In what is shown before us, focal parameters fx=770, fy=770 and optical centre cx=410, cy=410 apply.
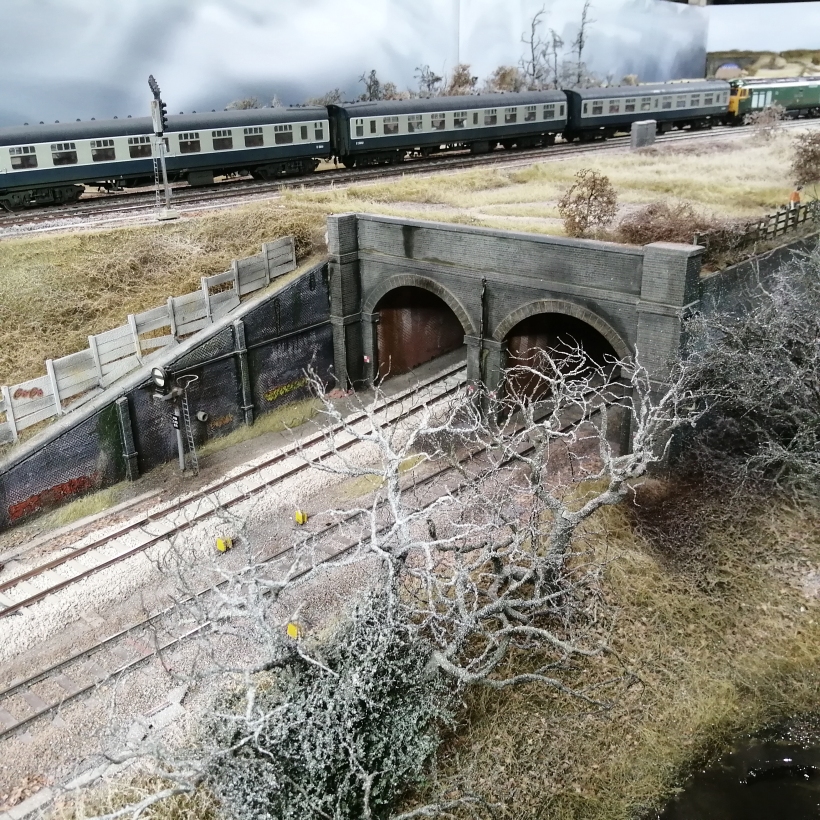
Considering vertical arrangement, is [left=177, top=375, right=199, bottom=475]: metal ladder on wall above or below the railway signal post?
below

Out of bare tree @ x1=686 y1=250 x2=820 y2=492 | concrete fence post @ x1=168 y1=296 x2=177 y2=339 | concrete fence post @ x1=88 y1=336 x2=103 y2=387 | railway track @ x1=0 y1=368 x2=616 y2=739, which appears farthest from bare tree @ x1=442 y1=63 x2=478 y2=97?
railway track @ x1=0 y1=368 x2=616 y2=739

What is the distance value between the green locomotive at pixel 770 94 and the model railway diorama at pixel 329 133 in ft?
0.27

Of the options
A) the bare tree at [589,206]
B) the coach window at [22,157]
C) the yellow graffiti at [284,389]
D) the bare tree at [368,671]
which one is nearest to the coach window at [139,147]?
the coach window at [22,157]

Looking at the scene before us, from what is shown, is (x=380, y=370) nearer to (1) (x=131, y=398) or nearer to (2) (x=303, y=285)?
(2) (x=303, y=285)

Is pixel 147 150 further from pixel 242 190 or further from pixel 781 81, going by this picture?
pixel 781 81

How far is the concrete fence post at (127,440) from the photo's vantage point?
19094mm

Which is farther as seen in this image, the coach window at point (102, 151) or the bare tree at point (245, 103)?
the bare tree at point (245, 103)

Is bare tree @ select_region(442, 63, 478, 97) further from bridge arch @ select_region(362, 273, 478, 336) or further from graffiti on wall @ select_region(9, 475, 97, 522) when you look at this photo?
graffiti on wall @ select_region(9, 475, 97, 522)

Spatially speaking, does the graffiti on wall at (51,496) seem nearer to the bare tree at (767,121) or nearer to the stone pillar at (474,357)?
the stone pillar at (474,357)

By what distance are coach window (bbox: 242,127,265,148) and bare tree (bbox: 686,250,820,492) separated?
21.1 metres

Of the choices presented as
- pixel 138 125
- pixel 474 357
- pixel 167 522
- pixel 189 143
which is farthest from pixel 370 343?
pixel 138 125

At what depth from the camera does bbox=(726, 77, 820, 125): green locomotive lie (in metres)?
51.0

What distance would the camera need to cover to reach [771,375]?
16547mm

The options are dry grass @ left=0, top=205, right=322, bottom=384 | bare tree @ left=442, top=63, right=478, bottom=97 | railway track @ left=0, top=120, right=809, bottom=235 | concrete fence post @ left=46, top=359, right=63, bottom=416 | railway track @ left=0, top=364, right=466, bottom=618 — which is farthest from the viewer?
bare tree @ left=442, top=63, right=478, bottom=97
